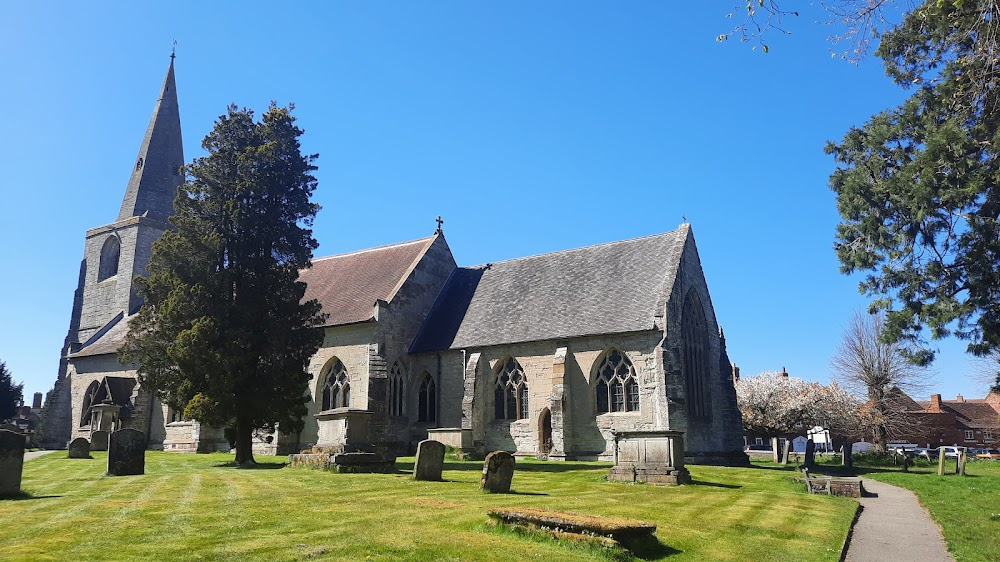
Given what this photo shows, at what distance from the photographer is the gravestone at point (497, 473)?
1538cm

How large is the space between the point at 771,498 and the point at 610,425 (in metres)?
11.6

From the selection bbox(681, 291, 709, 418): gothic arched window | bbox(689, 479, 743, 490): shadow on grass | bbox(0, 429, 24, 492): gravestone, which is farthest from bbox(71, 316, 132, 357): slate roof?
bbox(689, 479, 743, 490): shadow on grass

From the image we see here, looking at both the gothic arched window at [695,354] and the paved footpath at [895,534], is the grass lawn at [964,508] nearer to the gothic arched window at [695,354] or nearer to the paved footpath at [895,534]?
the paved footpath at [895,534]

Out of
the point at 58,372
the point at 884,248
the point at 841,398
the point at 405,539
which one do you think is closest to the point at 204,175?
the point at 405,539

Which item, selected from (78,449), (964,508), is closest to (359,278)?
(78,449)

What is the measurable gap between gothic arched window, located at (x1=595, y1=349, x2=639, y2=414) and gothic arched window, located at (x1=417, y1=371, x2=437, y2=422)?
8716 millimetres

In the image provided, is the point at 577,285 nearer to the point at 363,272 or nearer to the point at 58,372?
the point at 363,272

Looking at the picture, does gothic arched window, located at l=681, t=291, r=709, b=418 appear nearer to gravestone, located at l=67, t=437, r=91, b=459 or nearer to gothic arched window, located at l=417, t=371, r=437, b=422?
gothic arched window, located at l=417, t=371, r=437, b=422

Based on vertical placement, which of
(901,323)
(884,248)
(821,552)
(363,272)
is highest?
(363,272)

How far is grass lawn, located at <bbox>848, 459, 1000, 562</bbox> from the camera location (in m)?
11.4

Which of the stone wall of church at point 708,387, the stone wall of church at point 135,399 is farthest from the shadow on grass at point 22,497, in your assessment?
the stone wall of church at point 135,399

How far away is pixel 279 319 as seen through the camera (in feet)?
83.2

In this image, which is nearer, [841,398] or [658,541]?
[658,541]

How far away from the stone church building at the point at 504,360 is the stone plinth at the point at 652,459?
182 inches
